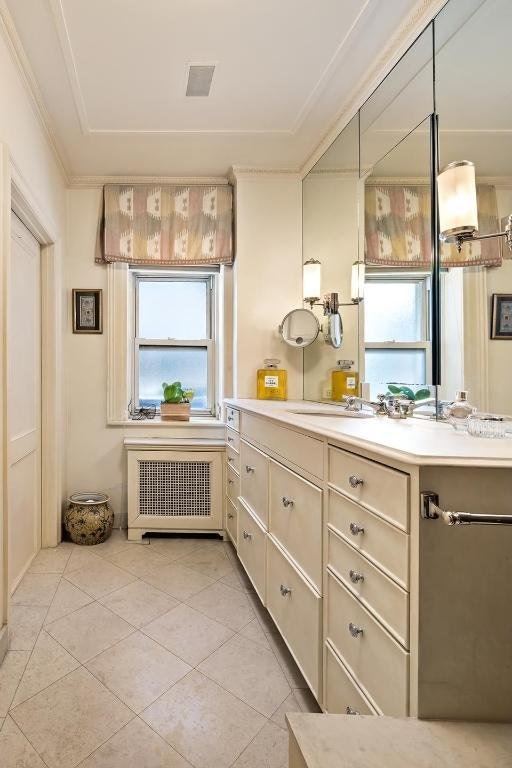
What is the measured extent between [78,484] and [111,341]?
1086mm

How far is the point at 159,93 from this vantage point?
215 centimetres

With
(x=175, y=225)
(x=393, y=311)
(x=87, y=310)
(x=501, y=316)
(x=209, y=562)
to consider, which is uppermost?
(x=175, y=225)

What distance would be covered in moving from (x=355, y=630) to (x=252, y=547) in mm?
1051

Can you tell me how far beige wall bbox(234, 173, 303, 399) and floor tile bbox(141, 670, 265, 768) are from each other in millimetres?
1805

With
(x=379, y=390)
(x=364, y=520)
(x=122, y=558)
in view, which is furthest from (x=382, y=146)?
(x=122, y=558)

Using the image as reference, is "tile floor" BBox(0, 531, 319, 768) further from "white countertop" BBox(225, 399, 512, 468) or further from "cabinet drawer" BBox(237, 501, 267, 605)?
"white countertop" BBox(225, 399, 512, 468)

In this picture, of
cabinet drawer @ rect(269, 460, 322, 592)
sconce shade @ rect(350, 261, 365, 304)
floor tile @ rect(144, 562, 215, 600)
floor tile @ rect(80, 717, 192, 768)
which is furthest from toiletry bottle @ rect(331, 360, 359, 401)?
floor tile @ rect(80, 717, 192, 768)

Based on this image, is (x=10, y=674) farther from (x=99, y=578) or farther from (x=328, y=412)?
(x=328, y=412)

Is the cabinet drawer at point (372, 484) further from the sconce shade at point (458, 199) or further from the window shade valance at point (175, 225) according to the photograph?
the window shade valance at point (175, 225)

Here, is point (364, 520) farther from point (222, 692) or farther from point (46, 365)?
point (46, 365)

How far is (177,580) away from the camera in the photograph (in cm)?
232

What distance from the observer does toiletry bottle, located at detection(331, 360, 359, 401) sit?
2.30 metres

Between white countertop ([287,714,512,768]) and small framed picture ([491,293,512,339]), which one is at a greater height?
small framed picture ([491,293,512,339])

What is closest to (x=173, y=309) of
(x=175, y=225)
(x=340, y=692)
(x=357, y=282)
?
(x=175, y=225)
